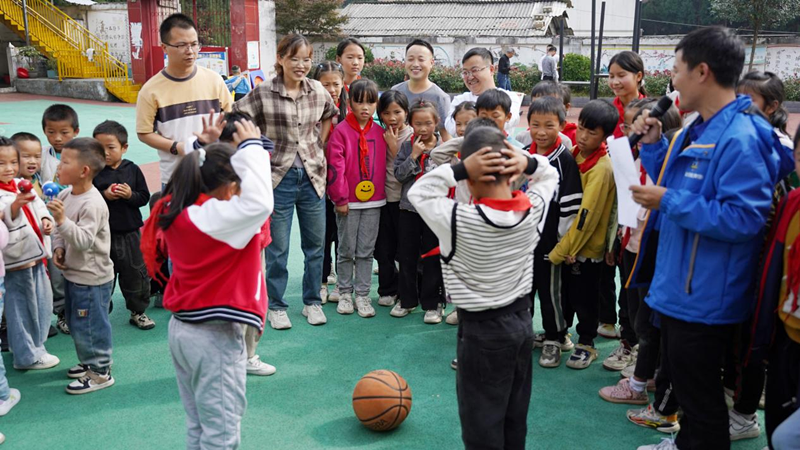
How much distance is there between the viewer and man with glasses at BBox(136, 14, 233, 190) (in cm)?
419

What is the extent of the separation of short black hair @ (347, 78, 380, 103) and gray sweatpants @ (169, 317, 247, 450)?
2533 millimetres

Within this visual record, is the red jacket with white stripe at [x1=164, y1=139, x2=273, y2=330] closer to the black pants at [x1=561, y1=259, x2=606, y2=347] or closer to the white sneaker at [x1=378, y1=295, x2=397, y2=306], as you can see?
the black pants at [x1=561, y1=259, x2=606, y2=347]

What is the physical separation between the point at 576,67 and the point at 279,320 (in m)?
22.6

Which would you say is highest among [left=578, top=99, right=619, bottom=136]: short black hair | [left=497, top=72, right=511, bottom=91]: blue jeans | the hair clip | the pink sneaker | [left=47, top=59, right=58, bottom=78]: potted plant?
[left=47, top=59, right=58, bottom=78]: potted plant

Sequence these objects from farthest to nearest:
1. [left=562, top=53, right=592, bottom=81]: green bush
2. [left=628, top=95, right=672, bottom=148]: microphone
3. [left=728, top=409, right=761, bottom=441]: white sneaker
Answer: [left=562, top=53, right=592, bottom=81]: green bush
[left=728, top=409, right=761, bottom=441]: white sneaker
[left=628, top=95, right=672, bottom=148]: microphone

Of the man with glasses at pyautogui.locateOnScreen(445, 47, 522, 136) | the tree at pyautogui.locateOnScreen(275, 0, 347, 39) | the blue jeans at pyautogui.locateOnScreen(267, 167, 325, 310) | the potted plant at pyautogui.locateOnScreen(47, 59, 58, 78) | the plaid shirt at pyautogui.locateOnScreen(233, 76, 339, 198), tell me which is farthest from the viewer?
the tree at pyautogui.locateOnScreen(275, 0, 347, 39)

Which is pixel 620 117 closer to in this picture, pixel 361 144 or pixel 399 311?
pixel 361 144

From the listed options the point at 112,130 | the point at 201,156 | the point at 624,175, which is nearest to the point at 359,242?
the point at 112,130

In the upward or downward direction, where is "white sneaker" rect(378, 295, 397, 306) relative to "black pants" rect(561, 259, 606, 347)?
downward

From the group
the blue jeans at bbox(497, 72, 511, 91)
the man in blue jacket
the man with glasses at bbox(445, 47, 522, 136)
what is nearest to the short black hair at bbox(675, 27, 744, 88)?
the man in blue jacket

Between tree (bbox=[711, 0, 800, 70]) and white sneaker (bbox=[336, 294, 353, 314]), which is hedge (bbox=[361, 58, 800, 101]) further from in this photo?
white sneaker (bbox=[336, 294, 353, 314])

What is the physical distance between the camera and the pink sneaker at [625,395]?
12.5 ft

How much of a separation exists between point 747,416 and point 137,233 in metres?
3.96

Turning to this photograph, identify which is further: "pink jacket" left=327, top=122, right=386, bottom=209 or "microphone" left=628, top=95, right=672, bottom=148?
"pink jacket" left=327, top=122, right=386, bottom=209
